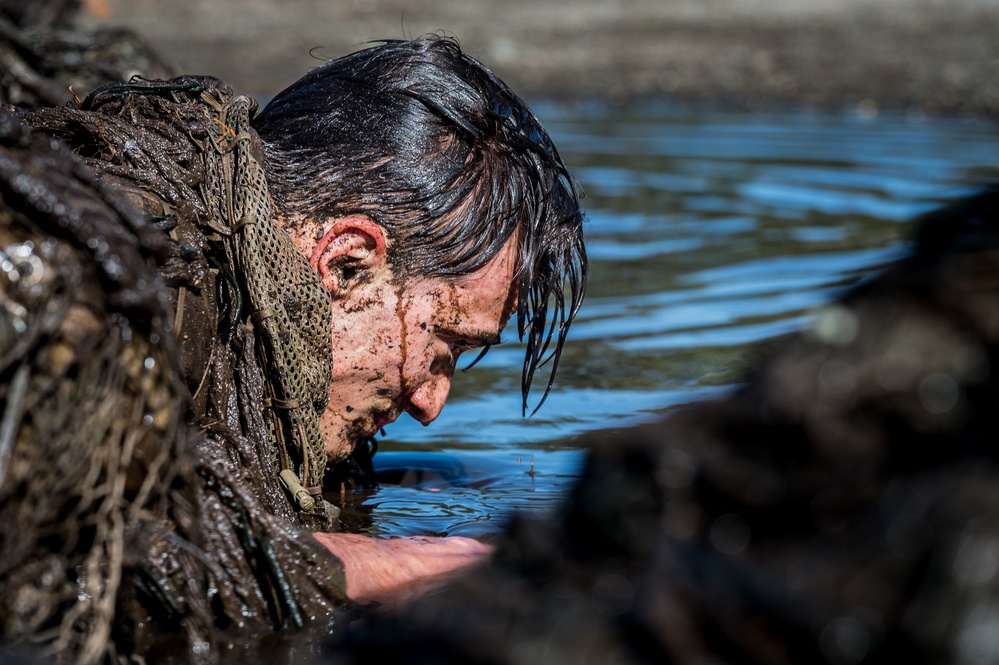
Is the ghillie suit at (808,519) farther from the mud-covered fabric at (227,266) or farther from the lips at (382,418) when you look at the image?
the lips at (382,418)

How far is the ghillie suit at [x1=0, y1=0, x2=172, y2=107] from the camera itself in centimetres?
564

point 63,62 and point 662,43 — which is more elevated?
point 662,43

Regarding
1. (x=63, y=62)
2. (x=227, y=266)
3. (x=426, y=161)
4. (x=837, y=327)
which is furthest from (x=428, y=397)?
(x=63, y=62)

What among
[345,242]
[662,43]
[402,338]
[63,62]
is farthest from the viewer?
[662,43]

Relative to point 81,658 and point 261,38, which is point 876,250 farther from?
point 261,38

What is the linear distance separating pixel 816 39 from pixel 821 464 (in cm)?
1565

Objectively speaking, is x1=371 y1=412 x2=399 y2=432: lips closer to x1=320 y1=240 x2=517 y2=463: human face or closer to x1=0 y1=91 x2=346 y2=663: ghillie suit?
x1=320 y1=240 x2=517 y2=463: human face

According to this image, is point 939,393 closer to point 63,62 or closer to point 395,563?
point 395,563

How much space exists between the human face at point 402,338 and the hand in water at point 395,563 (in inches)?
18.1

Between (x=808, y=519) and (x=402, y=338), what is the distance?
1.91m

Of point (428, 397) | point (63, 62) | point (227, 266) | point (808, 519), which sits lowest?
point (808, 519)

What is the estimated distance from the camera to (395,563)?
116 inches

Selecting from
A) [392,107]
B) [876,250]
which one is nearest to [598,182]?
[876,250]

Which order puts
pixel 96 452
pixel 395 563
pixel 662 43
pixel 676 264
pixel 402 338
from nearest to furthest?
pixel 96 452, pixel 395 563, pixel 402 338, pixel 676 264, pixel 662 43
